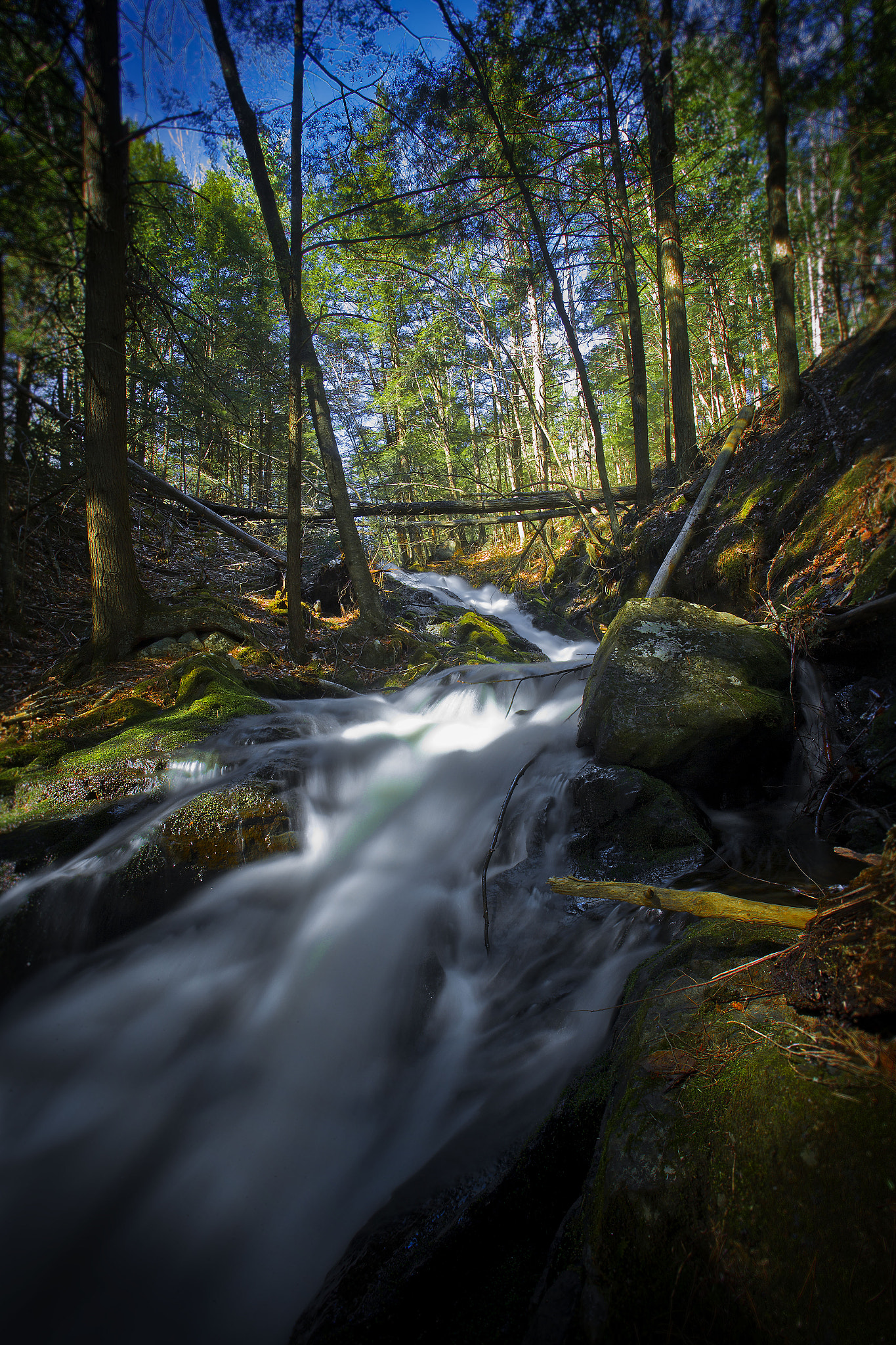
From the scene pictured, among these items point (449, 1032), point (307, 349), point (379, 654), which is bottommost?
point (449, 1032)

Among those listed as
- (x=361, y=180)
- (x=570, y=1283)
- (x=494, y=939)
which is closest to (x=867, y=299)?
(x=570, y=1283)

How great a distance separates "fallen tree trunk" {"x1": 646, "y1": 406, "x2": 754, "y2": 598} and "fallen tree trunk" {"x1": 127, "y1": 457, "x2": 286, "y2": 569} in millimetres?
7496

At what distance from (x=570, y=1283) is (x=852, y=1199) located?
83cm

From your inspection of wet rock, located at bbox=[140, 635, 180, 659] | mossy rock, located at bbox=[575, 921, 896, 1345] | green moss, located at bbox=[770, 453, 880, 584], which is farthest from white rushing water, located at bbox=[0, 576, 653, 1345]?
green moss, located at bbox=[770, 453, 880, 584]

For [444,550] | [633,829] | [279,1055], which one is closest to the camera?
[279,1055]

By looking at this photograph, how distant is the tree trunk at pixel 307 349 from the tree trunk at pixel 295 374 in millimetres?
152

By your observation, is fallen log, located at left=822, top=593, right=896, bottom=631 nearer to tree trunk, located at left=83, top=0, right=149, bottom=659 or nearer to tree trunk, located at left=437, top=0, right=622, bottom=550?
tree trunk, located at left=437, top=0, right=622, bottom=550

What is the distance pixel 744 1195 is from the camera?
1259 mm

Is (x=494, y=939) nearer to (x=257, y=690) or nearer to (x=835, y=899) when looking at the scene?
(x=835, y=899)

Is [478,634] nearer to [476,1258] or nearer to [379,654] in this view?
[379,654]

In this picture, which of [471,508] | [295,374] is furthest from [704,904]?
[471,508]

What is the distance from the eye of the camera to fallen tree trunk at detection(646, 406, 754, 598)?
24.8ft

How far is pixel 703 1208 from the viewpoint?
129cm

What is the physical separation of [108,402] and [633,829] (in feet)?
23.4
